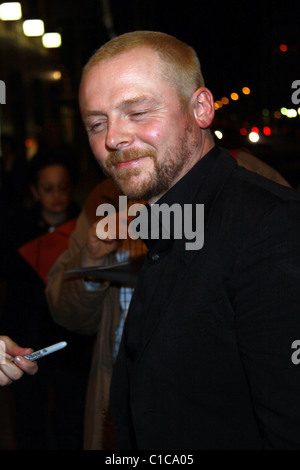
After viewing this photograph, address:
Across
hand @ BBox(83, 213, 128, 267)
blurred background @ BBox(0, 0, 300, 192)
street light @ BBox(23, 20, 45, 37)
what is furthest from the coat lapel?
street light @ BBox(23, 20, 45, 37)

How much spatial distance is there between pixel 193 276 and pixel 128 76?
21.2 inches

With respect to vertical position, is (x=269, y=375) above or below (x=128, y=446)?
above

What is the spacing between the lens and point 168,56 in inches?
60.4

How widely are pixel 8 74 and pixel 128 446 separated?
13407 mm

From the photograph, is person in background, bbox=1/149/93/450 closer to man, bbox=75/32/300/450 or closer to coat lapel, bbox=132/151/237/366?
man, bbox=75/32/300/450

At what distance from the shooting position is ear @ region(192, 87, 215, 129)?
5.24 ft

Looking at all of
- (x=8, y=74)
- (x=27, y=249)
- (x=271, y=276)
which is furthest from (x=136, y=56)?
(x=8, y=74)

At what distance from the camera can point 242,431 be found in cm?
138

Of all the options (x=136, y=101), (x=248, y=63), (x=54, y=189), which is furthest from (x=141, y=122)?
(x=248, y=63)

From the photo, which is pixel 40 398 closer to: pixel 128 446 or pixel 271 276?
pixel 128 446

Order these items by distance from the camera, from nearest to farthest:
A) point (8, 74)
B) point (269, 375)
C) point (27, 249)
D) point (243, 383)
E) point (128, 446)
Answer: point (269, 375), point (243, 383), point (128, 446), point (27, 249), point (8, 74)

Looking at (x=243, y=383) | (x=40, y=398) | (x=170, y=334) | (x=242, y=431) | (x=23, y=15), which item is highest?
(x=23, y=15)

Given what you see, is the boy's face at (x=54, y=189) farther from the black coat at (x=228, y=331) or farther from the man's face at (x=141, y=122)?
the black coat at (x=228, y=331)

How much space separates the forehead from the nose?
6 centimetres
